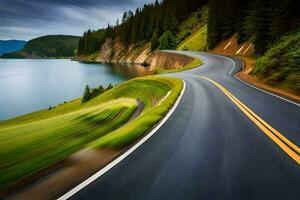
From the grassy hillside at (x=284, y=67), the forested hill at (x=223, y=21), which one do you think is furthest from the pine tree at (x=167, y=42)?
the grassy hillside at (x=284, y=67)

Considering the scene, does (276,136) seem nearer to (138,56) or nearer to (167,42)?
(167,42)

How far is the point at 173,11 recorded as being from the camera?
121 metres

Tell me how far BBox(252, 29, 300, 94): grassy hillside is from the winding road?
9235 mm

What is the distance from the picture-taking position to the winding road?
14.8ft

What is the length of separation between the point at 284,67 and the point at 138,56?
10929 cm

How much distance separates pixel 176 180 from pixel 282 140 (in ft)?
12.4

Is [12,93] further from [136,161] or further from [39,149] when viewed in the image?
[136,161]

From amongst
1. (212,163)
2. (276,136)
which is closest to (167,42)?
(276,136)

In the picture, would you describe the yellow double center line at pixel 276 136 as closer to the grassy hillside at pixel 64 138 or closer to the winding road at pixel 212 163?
the winding road at pixel 212 163

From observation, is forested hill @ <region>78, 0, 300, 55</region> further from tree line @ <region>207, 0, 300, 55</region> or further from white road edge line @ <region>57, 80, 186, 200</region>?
white road edge line @ <region>57, 80, 186, 200</region>

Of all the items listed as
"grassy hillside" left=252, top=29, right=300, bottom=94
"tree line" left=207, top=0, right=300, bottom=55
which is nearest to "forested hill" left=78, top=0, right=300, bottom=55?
"tree line" left=207, top=0, right=300, bottom=55

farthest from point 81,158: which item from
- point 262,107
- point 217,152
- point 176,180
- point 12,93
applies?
point 12,93

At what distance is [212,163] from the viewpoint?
569cm

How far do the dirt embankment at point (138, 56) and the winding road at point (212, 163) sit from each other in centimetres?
4462
